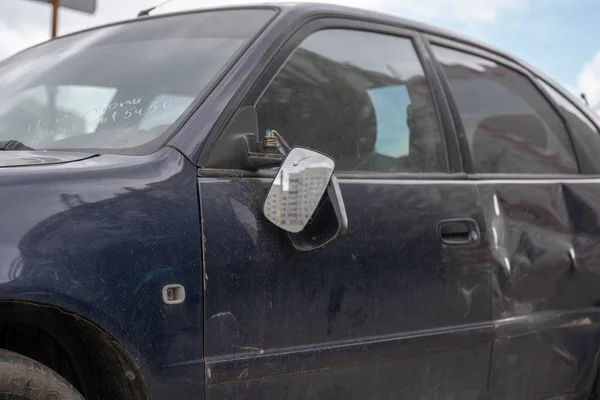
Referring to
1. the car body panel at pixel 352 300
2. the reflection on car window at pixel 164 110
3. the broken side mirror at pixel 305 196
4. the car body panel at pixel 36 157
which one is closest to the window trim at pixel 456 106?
A: the car body panel at pixel 352 300

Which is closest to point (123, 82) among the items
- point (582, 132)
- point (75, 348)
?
point (75, 348)

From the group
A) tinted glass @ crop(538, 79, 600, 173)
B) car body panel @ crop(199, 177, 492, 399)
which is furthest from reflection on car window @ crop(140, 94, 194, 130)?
tinted glass @ crop(538, 79, 600, 173)

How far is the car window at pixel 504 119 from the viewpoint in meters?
3.09

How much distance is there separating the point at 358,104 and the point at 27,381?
1.41 m

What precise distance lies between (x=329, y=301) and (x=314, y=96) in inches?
26.0

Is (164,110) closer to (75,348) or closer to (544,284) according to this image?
(75,348)

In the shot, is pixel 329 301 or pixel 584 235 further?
pixel 584 235

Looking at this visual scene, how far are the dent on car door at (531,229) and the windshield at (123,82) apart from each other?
967 millimetres

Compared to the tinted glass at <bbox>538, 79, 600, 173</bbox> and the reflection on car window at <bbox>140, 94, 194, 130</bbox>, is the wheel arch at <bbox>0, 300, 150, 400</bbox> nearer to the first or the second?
the reflection on car window at <bbox>140, 94, 194, 130</bbox>

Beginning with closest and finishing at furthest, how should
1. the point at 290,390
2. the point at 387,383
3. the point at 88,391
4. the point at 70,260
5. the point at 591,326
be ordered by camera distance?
the point at 70,260 < the point at 88,391 < the point at 290,390 < the point at 387,383 < the point at 591,326

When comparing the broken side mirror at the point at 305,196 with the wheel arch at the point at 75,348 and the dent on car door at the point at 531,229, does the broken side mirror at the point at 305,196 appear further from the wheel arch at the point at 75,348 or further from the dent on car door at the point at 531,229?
the dent on car door at the point at 531,229

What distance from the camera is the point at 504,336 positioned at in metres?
2.88

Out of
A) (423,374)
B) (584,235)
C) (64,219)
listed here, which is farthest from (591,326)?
(64,219)

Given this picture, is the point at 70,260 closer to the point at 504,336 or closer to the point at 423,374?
the point at 423,374
